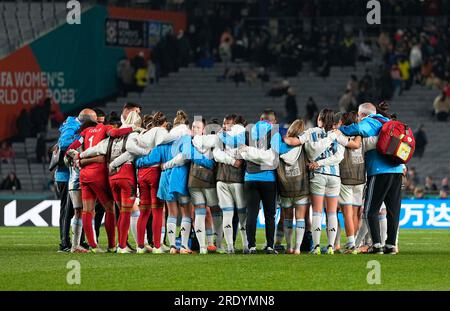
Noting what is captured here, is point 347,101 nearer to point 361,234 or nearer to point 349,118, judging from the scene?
point 361,234

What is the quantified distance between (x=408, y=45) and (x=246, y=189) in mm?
24225

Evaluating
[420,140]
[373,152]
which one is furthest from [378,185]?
[420,140]

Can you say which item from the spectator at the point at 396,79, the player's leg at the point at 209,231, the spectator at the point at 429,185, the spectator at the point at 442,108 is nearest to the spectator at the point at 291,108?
the spectator at the point at 396,79

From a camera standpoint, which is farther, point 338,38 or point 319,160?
point 338,38

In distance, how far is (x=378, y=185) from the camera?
20047mm

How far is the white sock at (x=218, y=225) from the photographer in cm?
2081

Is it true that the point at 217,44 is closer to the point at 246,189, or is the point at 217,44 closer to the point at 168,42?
the point at 168,42

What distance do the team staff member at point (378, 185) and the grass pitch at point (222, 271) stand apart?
16.1 inches

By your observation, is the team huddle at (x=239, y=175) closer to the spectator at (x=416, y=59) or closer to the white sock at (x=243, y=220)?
the white sock at (x=243, y=220)

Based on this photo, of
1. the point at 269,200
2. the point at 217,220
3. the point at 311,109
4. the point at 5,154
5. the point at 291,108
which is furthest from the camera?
the point at 291,108

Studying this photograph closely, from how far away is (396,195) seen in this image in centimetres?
2019

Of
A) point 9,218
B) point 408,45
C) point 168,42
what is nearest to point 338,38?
point 408,45

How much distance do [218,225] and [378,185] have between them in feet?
8.86
